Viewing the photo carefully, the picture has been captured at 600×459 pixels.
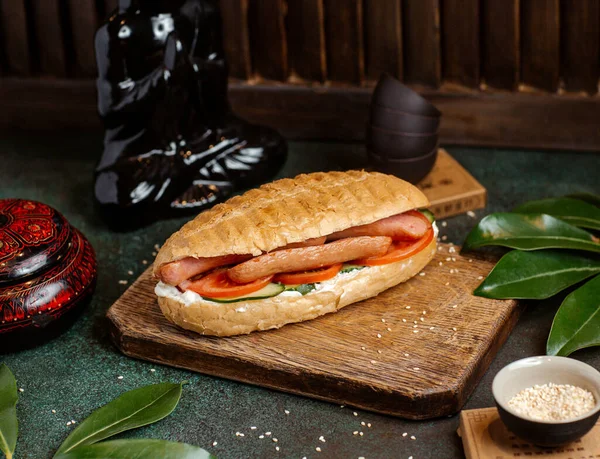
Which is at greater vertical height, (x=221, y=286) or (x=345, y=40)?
(x=345, y=40)

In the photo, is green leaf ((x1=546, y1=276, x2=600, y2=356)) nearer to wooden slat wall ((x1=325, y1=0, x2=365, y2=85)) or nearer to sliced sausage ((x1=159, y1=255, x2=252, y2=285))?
sliced sausage ((x1=159, y1=255, x2=252, y2=285))

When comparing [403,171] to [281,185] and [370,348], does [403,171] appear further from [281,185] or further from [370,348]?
[370,348]

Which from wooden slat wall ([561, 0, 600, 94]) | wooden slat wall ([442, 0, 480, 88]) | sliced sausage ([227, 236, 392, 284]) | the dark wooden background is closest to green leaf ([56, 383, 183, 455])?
sliced sausage ([227, 236, 392, 284])

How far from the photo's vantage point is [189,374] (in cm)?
232

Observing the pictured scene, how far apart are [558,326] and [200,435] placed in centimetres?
100

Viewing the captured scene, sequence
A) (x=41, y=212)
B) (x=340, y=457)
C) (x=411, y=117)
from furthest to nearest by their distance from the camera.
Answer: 1. (x=411, y=117)
2. (x=41, y=212)
3. (x=340, y=457)

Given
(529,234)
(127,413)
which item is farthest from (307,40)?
(127,413)

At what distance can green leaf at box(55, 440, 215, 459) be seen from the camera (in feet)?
6.17

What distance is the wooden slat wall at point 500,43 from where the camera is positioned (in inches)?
127

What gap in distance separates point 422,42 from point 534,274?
1300 millimetres

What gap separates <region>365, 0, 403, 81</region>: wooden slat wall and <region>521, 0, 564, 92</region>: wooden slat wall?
0.49 m

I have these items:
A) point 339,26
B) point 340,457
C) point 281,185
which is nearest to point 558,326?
point 340,457

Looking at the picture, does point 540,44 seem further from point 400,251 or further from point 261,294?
point 261,294

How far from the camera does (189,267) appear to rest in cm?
227
